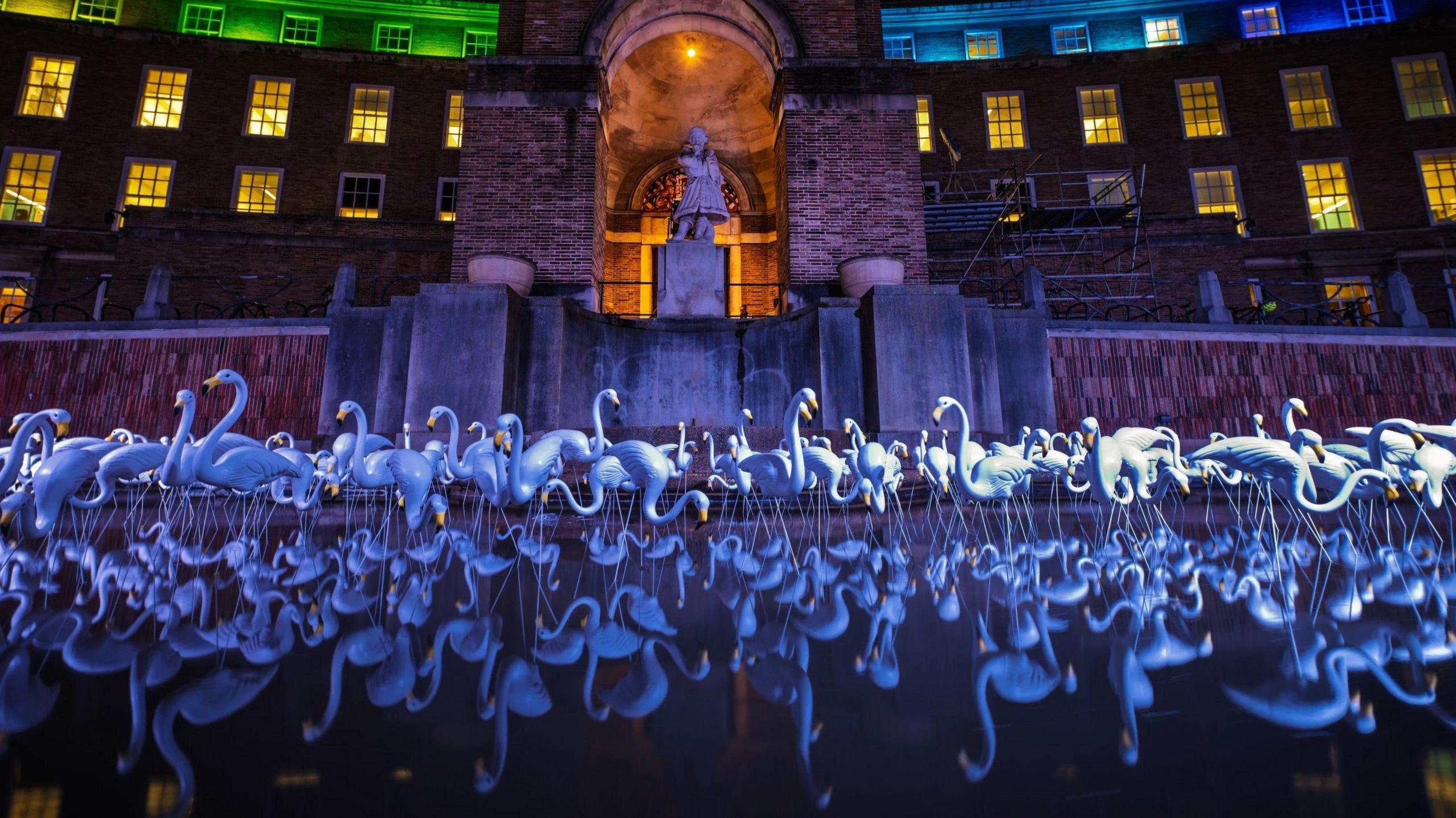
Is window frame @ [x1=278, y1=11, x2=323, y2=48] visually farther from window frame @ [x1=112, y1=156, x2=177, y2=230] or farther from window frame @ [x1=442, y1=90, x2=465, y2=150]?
window frame @ [x1=112, y1=156, x2=177, y2=230]

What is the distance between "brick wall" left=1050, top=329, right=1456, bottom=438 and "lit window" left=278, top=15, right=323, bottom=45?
28937 mm

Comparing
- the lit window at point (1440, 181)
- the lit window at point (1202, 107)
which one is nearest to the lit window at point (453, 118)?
the lit window at point (1202, 107)

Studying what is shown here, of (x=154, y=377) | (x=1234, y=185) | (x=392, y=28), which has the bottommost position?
(x=154, y=377)

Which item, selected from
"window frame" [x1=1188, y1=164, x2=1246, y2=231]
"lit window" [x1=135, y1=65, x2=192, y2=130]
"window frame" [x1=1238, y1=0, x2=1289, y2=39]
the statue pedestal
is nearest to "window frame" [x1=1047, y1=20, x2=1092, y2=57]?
"window frame" [x1=1238, y1=0, x2=1289, y2=39]

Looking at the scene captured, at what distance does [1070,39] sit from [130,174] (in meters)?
34.3

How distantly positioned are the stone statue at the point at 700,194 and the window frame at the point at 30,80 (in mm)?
23563

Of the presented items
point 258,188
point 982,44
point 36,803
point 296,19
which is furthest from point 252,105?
point 36,803

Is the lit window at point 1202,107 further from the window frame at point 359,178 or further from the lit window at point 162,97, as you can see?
the lit window at point 162,97

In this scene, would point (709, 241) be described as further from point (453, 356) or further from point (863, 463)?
point (863, 463)

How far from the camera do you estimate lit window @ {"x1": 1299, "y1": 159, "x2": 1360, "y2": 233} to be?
23.2 m

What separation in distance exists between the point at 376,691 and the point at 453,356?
8.76 m

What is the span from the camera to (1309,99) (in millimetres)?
24172

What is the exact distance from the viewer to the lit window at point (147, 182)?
23.1 m

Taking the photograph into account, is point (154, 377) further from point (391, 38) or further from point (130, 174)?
point (391, 38)
